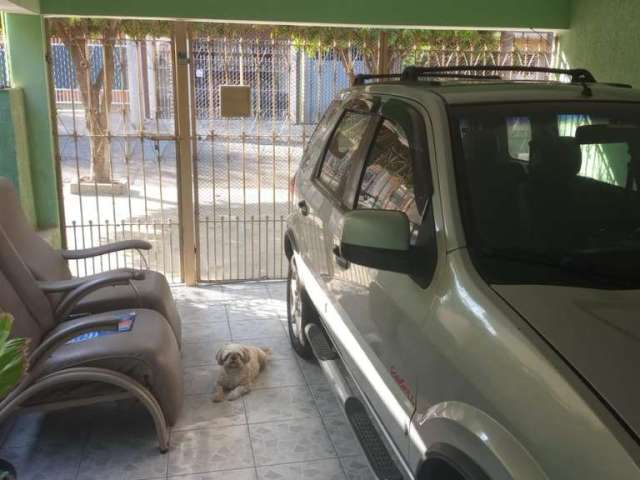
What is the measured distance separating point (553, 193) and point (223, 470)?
2.12 m

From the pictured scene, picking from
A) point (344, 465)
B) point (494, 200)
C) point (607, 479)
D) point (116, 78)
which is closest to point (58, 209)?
point (116, 78)

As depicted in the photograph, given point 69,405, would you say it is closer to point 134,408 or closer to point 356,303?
point 134,408

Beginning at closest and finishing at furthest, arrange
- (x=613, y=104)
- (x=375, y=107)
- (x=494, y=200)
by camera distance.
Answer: (x=494, y=200) → (x=613, y=104) → (x=375, y=107)

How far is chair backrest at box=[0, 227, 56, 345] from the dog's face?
1.07m

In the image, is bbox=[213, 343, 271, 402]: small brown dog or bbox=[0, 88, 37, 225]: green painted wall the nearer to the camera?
bbox=[213, 343, 271, 402]: small brown dog

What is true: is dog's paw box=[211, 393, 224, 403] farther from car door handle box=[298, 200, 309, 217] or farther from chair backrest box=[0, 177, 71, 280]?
chair backrest box=[0, 177, 71, 280]

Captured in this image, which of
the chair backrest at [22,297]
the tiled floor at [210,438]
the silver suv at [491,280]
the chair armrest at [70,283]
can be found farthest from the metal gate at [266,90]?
the silver suv at [491,280]

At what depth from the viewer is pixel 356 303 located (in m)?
2.78

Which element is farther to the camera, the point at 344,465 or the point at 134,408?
the point at 134,408

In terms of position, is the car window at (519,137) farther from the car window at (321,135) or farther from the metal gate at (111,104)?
the metal gate at (111,104)

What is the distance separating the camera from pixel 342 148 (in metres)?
3.55

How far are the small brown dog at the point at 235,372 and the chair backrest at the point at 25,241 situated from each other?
4.31 feet

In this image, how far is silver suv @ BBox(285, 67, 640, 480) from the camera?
1.54 m

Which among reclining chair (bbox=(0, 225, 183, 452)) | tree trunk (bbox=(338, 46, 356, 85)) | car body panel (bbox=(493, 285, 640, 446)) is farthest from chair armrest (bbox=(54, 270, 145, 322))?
tree trunk (bbox=(338, 46, 356, 85))
